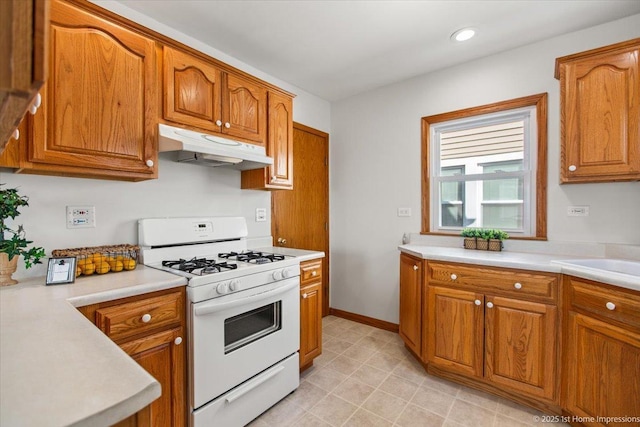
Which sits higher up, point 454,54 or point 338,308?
point 454,54

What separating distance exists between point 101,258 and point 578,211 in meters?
3.14

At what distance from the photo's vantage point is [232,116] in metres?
2.10

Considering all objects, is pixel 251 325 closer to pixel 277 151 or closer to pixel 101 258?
pixel 101 258

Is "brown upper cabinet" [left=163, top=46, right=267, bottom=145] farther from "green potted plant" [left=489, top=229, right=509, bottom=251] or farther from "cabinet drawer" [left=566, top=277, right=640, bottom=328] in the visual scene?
"cabinet drawer" [left=566, top=277, right=640, bottom=328]

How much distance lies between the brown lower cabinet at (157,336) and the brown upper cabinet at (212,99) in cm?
109

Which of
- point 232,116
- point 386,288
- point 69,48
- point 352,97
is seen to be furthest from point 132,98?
point 386,288

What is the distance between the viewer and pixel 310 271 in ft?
7.32

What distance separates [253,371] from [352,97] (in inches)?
116

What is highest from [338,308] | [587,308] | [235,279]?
[235,279]

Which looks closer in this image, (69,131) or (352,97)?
(69,131)

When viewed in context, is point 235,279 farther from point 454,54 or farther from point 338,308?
point 454,54

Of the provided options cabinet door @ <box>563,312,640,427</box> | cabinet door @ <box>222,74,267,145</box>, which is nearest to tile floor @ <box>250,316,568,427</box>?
cabinet door @ <box>563,312,640,427</box>

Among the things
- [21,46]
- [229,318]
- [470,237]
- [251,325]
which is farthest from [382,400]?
[21,46]

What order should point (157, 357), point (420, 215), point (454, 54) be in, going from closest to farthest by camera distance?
1. point (157, 357)
2. point (454, 54)
3. point (420, 215)
